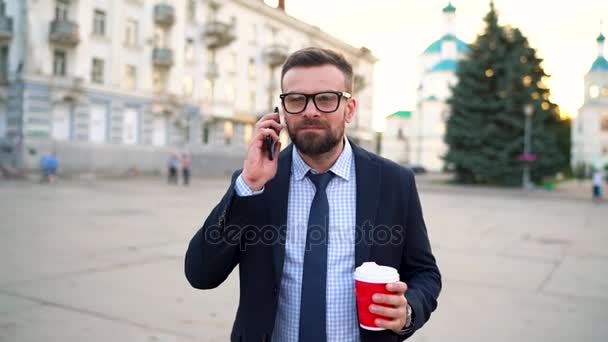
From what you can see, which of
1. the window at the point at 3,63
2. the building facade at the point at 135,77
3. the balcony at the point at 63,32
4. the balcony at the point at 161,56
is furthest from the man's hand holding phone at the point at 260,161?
the balcony at the point at 161,56

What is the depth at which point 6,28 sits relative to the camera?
89.7 feet

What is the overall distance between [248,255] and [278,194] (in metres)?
0.28

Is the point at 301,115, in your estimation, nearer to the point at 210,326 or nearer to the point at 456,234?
the point at 210,326

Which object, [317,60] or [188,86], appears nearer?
[317,60]

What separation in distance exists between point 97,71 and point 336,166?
32.5m

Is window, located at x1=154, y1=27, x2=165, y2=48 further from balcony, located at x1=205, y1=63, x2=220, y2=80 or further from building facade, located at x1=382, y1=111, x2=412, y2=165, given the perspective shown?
building facade, located at x1=382, y1=111, x2=412, y2=165

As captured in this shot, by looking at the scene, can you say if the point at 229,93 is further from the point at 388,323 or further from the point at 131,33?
the point at 388,323

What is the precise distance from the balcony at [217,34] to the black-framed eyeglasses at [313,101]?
37698mm

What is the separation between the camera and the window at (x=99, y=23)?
30.9m

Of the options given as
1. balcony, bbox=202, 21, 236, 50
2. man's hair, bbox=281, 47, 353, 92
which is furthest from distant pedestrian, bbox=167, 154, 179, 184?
man's hair, bbox=281, 47, 353, 92

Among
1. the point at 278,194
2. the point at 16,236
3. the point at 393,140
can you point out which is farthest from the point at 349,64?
the point at 393,140

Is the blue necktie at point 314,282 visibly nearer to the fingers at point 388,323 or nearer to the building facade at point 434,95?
the fingers at point 388,323

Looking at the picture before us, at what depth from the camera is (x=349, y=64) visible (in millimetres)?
2086

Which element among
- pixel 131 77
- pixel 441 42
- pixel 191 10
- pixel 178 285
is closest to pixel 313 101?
pixel 178 285
